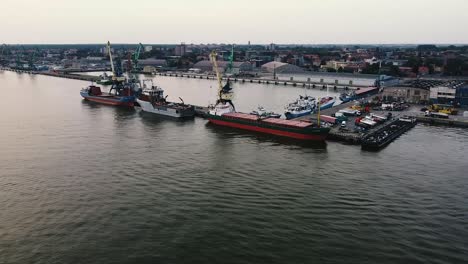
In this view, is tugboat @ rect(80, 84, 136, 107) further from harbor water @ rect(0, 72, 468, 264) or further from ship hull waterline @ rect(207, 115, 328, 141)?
harbor water @ rect(0, 72, 468, 264)

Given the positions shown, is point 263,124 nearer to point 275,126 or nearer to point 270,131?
point 270,131

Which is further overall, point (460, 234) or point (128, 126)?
point (128, 126)

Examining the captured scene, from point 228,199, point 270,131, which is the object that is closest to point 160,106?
point 270,131

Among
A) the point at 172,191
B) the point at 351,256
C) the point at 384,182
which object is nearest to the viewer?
the point at 351,256

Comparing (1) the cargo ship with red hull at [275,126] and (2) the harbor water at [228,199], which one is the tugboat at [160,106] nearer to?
(1) the cargo ship with red hull at [275,126]

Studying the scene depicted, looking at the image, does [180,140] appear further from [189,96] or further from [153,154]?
[189,96]

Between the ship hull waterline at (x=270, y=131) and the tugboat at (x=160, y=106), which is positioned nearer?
the ship hull waterline at (x=270, y=131)

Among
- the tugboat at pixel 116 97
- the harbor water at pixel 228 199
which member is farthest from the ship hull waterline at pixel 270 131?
the tugboat at pixel 116 97

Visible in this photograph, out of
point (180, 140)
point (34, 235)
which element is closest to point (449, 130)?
point (180, 140)

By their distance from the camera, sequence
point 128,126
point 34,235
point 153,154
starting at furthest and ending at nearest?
point 128,126, point 153,154, point 34,235
